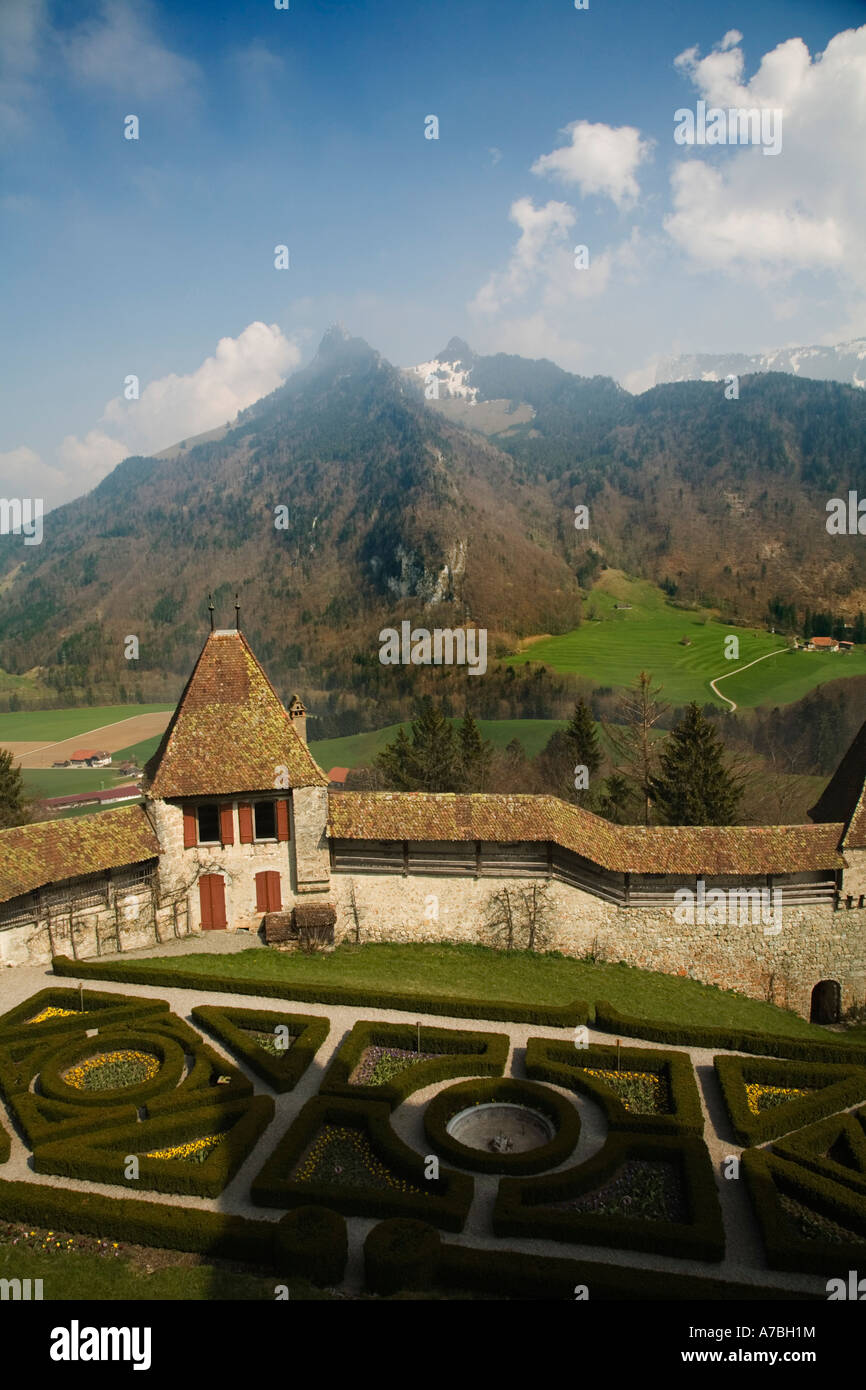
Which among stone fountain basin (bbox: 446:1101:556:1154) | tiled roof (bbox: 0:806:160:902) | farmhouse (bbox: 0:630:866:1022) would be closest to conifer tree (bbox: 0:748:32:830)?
tiled roof (bbox: 0:806:160:902)

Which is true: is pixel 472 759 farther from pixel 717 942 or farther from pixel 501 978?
pixel 501 978

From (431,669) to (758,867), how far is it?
86714 mm

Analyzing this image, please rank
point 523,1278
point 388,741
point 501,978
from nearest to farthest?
point 523,1278
point 501,978
point 388,741

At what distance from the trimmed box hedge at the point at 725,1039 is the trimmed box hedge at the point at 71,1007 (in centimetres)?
1216

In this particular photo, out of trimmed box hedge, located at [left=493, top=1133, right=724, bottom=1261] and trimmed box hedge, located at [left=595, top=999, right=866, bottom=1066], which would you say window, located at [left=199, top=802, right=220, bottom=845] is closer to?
trimmed box hedge, located at [left=595, top=999, right=866, bottom=1066]

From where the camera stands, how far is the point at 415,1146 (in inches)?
740

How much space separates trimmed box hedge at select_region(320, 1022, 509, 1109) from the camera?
20344 millimetres

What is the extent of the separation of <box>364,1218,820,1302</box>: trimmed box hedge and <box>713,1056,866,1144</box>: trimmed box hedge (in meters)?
4.95

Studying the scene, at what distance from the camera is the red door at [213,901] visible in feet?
98.0

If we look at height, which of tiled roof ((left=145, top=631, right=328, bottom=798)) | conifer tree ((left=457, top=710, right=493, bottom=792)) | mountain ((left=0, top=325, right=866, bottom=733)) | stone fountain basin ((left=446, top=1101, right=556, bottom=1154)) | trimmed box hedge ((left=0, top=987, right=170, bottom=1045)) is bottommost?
stone fountain basin ((left=446, top=1101, right=556, bottom=1154))

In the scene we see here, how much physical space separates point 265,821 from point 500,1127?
1335 centimetres

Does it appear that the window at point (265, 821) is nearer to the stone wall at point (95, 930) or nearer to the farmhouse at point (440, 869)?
the farmhouse at point (440, 869)

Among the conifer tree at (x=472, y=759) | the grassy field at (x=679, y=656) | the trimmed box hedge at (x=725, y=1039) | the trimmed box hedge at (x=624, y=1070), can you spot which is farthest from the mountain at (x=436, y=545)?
the trimmed box hedge at (x=624, y=1070)

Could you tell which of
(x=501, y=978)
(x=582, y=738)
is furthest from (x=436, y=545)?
(x=501, y=978)
